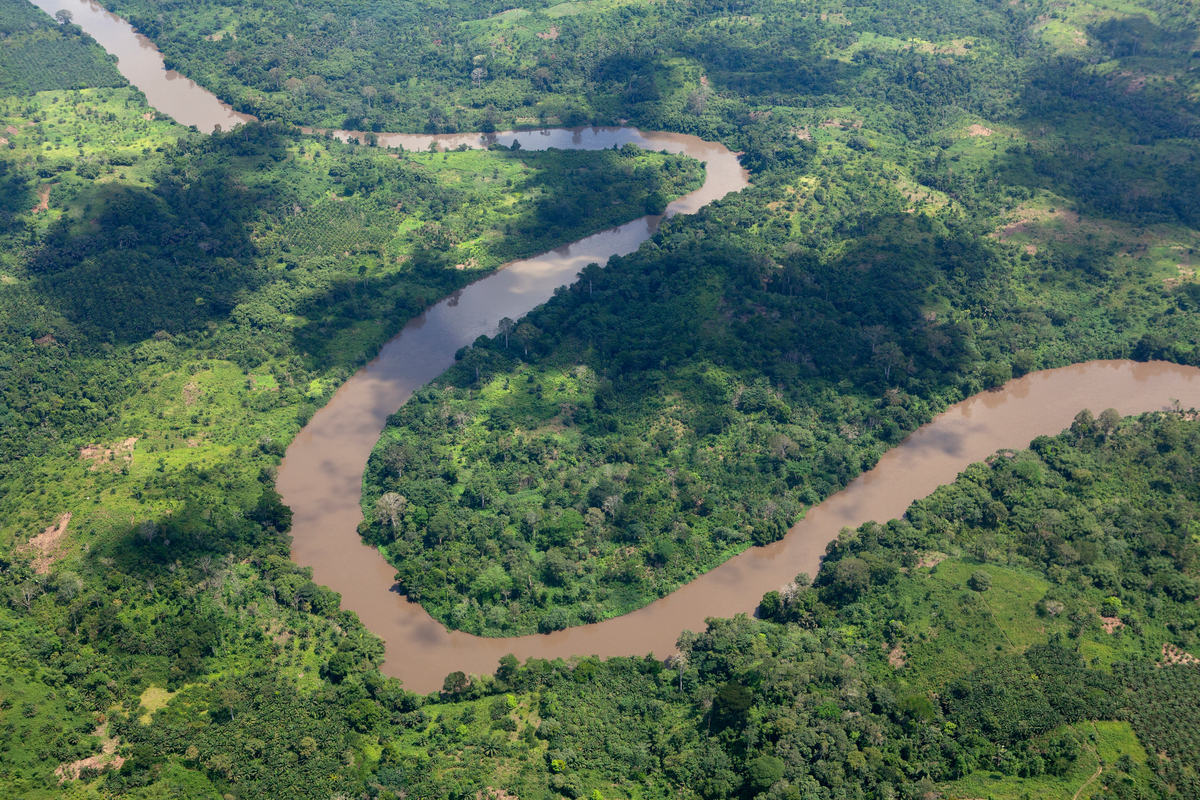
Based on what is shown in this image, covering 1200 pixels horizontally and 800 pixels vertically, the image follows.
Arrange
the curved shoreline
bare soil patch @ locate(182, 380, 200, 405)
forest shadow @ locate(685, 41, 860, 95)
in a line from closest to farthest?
1. the curved shoreline
2. bare soil patch @ locate(182, 380, 200, 405)
3. forest shadow @ locate(685, 41, 860, 95)

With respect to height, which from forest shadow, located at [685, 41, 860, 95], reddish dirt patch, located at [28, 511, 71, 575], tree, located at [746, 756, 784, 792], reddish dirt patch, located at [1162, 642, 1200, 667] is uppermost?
forest shadow, located at [685, 41, 860, 95]

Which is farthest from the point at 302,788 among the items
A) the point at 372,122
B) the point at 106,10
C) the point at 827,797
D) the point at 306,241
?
the point at 106,10

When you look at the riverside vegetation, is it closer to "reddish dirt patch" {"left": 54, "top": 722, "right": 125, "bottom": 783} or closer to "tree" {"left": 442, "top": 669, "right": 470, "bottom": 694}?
"reddish dirt patch" {"left": 54, "top": 722, "right": 125, "bottom": 783}

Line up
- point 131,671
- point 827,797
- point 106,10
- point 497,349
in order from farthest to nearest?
point 106,10 < point 497,349 < point 131,671 < point 827,797

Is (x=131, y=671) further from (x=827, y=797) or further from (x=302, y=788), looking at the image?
(x=827, y=797)

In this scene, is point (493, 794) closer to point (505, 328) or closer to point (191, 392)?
point (191, 392)

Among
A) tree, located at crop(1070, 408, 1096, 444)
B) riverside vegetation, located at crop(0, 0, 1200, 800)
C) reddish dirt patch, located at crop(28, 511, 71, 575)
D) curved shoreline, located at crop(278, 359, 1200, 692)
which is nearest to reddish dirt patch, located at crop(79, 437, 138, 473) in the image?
riverside vegetation, located at crop(0, 0, 1200, 800)

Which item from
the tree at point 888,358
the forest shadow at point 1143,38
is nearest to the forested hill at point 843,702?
the tree at point 888,358
